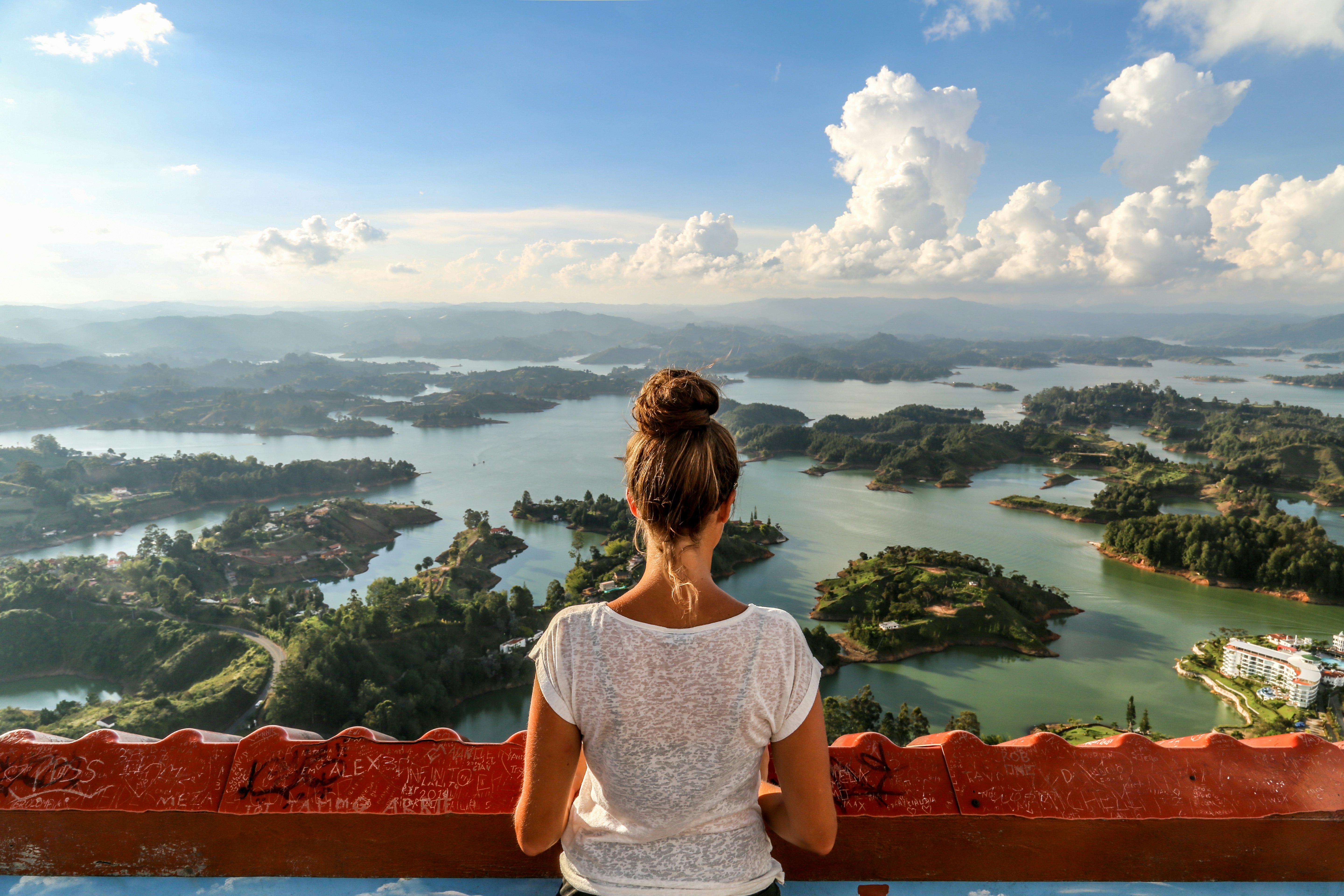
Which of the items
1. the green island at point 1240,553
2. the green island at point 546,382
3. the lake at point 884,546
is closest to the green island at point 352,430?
the lake at point 884,546

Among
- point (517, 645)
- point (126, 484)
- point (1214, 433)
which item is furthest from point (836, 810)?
point (1214, 433)

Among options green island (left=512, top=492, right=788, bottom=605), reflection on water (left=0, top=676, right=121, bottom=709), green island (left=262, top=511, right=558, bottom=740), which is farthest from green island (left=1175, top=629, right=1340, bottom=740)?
reflection on water (left=0, top=676, right=121, bottom=709)

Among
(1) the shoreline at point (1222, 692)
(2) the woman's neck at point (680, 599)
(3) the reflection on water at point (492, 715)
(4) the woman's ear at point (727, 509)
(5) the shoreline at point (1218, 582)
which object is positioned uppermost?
(4) the woman's ear at point (727, 509)

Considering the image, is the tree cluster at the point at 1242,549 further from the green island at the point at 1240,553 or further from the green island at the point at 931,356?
the green island at the point at 931,356

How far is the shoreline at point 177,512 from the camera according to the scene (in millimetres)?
18359

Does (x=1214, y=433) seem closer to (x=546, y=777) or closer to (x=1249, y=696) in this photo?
(x=1249, y=696)

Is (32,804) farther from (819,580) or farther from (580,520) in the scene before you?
(580,520)

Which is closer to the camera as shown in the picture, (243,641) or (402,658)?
(402,658)

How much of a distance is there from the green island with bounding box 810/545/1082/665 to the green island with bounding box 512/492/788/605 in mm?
2403

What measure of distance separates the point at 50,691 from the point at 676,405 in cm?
1528

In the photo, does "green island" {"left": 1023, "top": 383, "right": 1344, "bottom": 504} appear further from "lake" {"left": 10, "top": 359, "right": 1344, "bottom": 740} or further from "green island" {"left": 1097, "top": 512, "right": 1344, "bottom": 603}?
"green island" {"left": 1097, "top": 512, "right": 1344, "bottom": 603}

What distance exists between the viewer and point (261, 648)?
35.6 ft

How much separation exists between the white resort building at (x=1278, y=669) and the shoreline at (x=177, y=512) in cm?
1878

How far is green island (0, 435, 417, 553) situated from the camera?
19.3m
